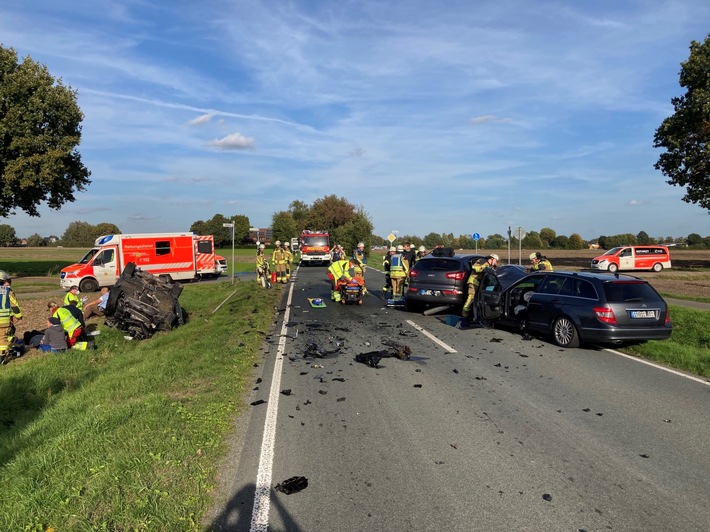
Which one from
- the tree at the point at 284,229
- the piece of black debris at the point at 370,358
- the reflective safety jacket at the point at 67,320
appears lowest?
the piece of black debris at the point at 370,358

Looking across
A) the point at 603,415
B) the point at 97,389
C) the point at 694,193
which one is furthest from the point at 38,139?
the point at 694,193

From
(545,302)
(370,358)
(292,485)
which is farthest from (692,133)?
(292,485)

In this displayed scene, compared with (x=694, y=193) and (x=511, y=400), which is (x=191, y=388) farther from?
(x=694, y=193)

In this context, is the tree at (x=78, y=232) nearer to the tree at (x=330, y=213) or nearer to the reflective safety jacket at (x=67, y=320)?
the tree at (x=330, y=213)

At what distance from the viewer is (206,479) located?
4020mm

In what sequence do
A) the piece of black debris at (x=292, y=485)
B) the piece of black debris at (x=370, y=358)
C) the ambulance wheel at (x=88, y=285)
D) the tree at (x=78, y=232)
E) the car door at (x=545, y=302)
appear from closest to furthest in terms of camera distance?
the piece of black debris at (x=292, y=485) < the piece of black debris at (x=370, y=358) < the car door at (x=545, y=302) < the ambulance wheel at (x=88, y=285) < the tree at (x=78, y=232)

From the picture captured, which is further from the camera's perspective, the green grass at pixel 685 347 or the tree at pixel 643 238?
the tree at pixel 643 238

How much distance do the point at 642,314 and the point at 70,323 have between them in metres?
11.5

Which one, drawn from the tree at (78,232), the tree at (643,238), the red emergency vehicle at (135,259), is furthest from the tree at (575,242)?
the tree at (78,232)

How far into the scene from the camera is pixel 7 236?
121688mm

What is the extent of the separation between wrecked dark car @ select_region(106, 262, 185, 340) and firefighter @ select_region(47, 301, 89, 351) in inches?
51.9

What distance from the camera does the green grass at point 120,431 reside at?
11.8ft

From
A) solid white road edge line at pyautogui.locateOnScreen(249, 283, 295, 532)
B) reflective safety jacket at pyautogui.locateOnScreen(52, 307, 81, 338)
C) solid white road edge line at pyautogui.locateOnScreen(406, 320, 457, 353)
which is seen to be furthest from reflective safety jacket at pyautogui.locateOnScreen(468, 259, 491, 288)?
reflective safety jacket at pyautogui.locateOnScreen(52, 307, 81, 338)

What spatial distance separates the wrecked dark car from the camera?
12.4 metres
